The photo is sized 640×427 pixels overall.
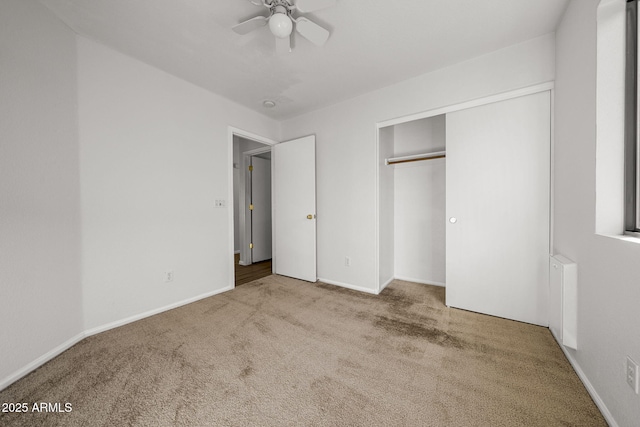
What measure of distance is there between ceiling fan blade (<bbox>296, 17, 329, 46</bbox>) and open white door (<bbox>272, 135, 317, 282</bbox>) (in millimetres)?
1601

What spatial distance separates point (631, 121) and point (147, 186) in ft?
11.8

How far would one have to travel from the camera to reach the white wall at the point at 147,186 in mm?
2039

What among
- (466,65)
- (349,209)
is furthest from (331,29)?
(349,209)

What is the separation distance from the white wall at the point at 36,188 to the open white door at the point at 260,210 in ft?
9.22

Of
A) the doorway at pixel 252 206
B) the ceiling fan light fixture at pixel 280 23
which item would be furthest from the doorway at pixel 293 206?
the ceiling fan light fixture at pixel 280 23

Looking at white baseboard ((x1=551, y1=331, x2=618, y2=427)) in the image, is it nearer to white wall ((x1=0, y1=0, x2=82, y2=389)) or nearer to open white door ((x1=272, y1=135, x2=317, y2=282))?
open white door ((x1=272, y1=135, x2=317, y2=282))

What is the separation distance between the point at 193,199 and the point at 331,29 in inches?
87.7

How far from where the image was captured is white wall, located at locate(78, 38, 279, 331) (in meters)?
2.04

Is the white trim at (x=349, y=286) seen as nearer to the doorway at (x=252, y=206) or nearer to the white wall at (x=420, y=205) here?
the white wall at (x=420, y=205)

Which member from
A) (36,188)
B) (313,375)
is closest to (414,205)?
(313,375)

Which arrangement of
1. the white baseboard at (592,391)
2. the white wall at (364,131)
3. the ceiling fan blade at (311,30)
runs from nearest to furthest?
the white baseboard at (592,391) → the ceiling fan blade at (311,30) → the white wall at (364,131)

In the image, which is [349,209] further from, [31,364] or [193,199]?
[31,364]

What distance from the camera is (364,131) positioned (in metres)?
3.02

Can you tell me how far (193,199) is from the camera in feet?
9.05
